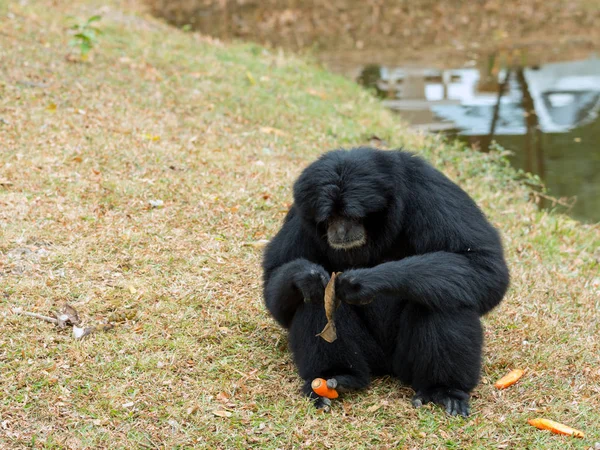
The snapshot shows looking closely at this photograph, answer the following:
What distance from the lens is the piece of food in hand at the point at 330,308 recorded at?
14.1 ft

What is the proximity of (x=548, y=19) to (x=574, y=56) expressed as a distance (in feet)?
13.3

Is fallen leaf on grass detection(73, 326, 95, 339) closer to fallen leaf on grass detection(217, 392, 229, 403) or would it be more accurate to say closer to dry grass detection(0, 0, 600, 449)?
dry grass detection(0, 0, 600, 449)

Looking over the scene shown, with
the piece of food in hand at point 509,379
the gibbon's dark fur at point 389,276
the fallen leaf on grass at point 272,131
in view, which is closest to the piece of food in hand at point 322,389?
the gibbon's dark fur at point 389,276

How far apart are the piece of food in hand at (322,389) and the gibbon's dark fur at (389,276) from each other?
0.16 ft

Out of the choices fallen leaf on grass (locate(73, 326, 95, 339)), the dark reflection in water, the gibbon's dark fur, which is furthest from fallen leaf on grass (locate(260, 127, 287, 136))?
fallen leaf on grass (locate(73, 326, 95, 339))

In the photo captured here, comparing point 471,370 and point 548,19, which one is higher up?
point 548,19

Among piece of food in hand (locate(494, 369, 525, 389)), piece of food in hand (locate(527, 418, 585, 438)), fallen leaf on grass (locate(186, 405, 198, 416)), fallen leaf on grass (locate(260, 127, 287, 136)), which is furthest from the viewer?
fallen leaf on grass (locate(260, 127, 287, 136))

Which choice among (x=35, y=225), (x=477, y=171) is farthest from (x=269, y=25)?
(x=35, y=225)

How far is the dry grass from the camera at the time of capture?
431 cm

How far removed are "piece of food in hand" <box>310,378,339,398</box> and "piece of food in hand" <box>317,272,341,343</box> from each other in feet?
0.92

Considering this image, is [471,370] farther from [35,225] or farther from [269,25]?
[269,25]

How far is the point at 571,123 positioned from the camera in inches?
464

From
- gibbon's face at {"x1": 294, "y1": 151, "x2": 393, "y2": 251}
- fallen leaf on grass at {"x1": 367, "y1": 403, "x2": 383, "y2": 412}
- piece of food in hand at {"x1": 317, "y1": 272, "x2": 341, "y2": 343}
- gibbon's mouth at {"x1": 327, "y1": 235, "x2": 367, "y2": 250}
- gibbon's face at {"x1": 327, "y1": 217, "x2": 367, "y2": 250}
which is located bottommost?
fallen leaf on grass at {"x1": 367, "y1": 403, "x2": 383, "y2": 412}

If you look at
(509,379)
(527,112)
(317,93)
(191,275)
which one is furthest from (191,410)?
(527,112)
